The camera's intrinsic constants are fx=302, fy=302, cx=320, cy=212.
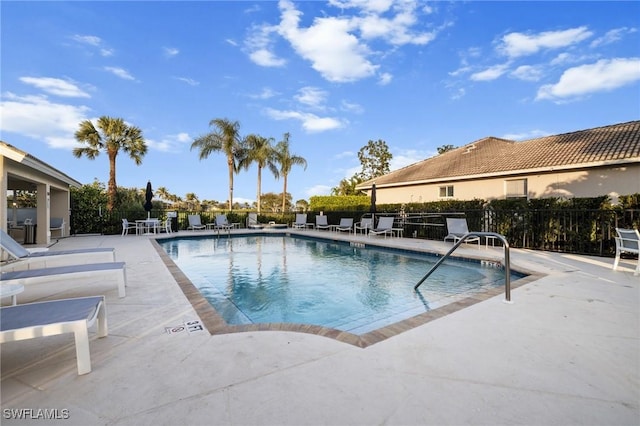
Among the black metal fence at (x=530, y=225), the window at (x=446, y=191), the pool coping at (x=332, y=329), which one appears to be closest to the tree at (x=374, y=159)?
the window at (x=446, y=191)

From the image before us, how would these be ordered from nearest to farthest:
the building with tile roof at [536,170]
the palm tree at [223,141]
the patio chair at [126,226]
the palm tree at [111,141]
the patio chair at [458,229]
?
the patio chair at [458,229] → the building with tile roof at [536,170] → the patio chair at [126,226] → the palm tree at [111,141] → the palm tree at [223,141]

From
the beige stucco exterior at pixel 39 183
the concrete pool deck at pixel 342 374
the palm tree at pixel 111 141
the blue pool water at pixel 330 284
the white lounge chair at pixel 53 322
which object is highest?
the palm tree at pixel 111 141

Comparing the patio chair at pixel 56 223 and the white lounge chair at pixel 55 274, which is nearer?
the white lounge chair at pixel 55 274

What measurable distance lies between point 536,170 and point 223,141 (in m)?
22.3

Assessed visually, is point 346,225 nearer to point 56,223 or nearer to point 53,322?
point 56,223

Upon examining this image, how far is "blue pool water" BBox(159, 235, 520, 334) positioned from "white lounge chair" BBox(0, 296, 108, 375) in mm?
2175

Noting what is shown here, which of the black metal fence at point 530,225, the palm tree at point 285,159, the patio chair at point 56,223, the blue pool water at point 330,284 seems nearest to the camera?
the blue pool water at point 330,284

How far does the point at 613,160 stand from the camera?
445 inches

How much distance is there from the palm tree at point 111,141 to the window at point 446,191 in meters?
18.8

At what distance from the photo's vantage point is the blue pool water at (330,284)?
4852 mm

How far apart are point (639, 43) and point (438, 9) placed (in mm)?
7743

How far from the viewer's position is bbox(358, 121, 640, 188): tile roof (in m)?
12.1

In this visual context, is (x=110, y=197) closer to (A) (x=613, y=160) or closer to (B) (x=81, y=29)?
(B) (x=81, y=29)

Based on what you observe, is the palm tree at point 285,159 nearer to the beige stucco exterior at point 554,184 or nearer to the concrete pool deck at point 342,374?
the beige stucco exterior at point 554,184
